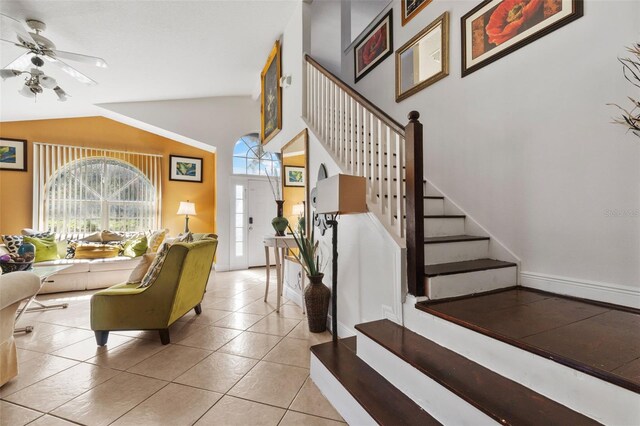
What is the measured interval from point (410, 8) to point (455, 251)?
295 cm

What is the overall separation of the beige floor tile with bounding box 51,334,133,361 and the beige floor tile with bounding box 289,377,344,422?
1.81 m

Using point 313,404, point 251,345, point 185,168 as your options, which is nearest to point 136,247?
point 185,168

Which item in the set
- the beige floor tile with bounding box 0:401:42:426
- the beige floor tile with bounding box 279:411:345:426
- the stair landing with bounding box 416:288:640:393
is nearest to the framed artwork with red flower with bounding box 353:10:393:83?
the stair landing with bounding box 416:288:640:393

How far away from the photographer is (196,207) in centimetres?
639

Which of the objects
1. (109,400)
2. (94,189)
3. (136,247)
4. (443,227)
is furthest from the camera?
(94,189)

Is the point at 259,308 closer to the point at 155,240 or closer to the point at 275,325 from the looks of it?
the point at 275,325

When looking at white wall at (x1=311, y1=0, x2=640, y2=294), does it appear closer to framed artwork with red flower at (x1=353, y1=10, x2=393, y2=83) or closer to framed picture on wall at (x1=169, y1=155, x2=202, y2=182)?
framed artwork with red flower at (x1=353, y1=10, x2=393, y2=83)

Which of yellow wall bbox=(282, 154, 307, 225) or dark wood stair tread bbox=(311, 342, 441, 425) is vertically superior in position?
yellow wall bbox=(282, 154, 307, 225)

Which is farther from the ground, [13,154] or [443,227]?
[13,154]

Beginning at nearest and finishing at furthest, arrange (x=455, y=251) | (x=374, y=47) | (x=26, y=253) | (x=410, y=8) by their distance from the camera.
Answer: (x=455, y=251), (x=26, y=253), (x=410, y=8), (x=374, y=47)

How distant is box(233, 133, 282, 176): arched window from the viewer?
6.23 meters

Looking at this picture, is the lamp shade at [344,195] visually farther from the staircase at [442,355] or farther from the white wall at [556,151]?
the white wall at [556,151]

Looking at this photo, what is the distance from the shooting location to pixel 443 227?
2488mm

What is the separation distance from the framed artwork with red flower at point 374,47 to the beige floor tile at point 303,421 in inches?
156
